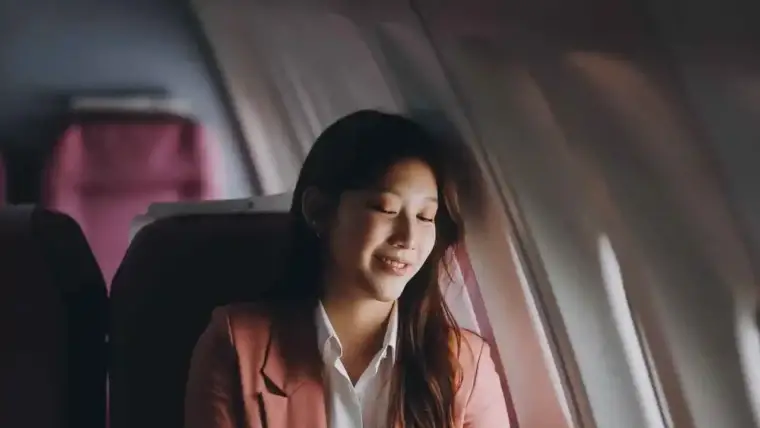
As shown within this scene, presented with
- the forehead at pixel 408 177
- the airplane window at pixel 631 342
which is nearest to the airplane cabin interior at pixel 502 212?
the airplane window at pixel 631 342

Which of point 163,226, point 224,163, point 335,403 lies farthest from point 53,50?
point 335,403

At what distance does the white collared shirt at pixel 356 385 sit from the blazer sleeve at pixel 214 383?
13cm

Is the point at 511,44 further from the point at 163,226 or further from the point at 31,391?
the point at 31,391

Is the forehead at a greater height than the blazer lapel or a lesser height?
greater

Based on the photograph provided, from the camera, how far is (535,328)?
1396 mm

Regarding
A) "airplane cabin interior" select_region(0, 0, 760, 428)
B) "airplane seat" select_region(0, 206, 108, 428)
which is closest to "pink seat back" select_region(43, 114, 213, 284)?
"airplane cabin interior" select_region(0, 0, 760, 428)

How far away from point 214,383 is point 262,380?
0.21 feet

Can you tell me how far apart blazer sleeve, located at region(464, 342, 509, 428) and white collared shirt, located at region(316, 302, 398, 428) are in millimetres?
126

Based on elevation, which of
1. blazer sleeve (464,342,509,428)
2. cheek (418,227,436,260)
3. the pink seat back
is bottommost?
blazer sleeve (464,342,509,428)

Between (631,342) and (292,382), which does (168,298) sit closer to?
(292,382)

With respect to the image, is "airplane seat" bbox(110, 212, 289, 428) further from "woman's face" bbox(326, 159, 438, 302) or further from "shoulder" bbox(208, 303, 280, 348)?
"woman's face" bbox(326, 159, 438, 302)

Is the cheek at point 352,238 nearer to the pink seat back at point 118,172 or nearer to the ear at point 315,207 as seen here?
the ear at point 315,207

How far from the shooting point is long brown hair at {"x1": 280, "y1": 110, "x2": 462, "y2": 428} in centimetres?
126

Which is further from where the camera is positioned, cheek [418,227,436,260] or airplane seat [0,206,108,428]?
airplane seat [0,206,108,428]
